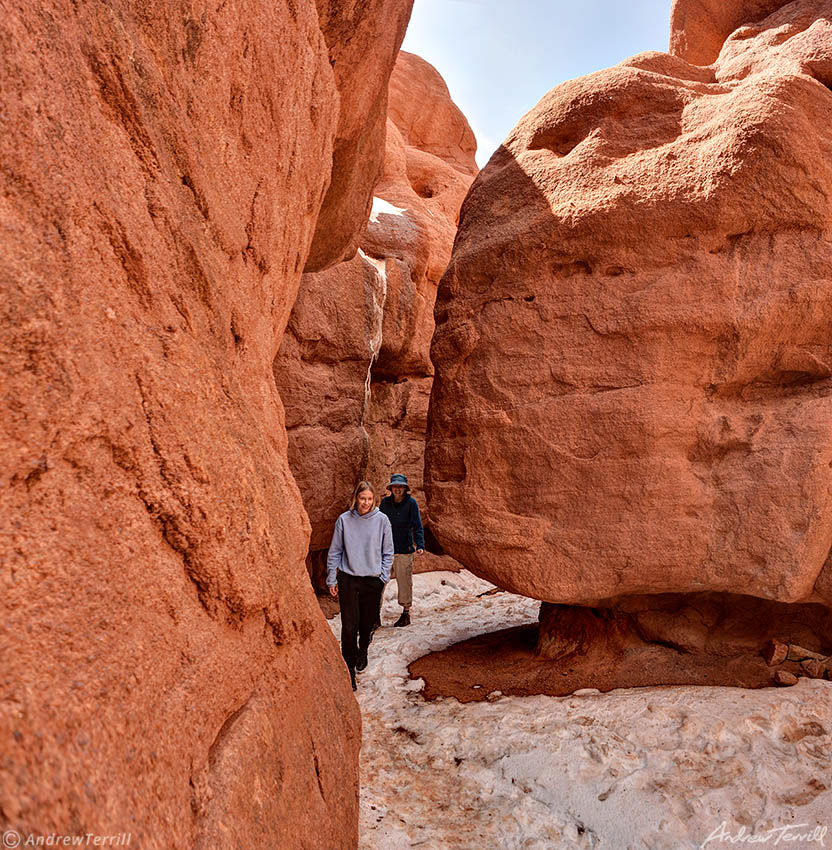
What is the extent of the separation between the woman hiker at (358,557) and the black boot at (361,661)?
35 centimetres

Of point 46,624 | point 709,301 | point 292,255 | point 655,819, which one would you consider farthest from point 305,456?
point 46,624

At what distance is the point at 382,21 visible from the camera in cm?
404

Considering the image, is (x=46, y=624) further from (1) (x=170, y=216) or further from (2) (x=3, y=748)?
(1) (x=170, y=216)

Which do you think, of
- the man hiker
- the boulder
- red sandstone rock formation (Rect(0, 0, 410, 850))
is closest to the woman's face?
red sandstone rock formation (Rect(0, 0, 410, 850))

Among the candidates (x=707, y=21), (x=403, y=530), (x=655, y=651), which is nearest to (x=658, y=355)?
(x=655, y=651)

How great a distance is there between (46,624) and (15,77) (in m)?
1.01

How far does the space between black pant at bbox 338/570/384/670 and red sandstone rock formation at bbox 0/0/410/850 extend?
1422mm

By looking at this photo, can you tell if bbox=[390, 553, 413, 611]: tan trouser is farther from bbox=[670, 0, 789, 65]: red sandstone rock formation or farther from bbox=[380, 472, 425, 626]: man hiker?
bbox=[670, 0, 789, 65]: red sandstone rock formation

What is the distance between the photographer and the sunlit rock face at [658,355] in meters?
3.79

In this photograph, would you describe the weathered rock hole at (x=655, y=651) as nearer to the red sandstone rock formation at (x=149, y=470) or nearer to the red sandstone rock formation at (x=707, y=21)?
the red sandstone rock formation at (x=149, y=470)

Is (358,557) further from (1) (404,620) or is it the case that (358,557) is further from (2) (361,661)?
(1) (404,620)

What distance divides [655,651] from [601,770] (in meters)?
1.32

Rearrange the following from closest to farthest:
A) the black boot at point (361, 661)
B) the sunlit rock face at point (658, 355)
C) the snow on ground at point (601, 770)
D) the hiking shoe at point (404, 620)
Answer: the snow on ground at point (601, 770) < the sunlit rock face at point (658, 355) < the black boot at point (361, 661) < the hiking shoe at point (404, 620)

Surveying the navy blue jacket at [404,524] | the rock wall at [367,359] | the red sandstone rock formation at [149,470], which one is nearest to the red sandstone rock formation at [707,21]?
the rock wall at [367,359]
